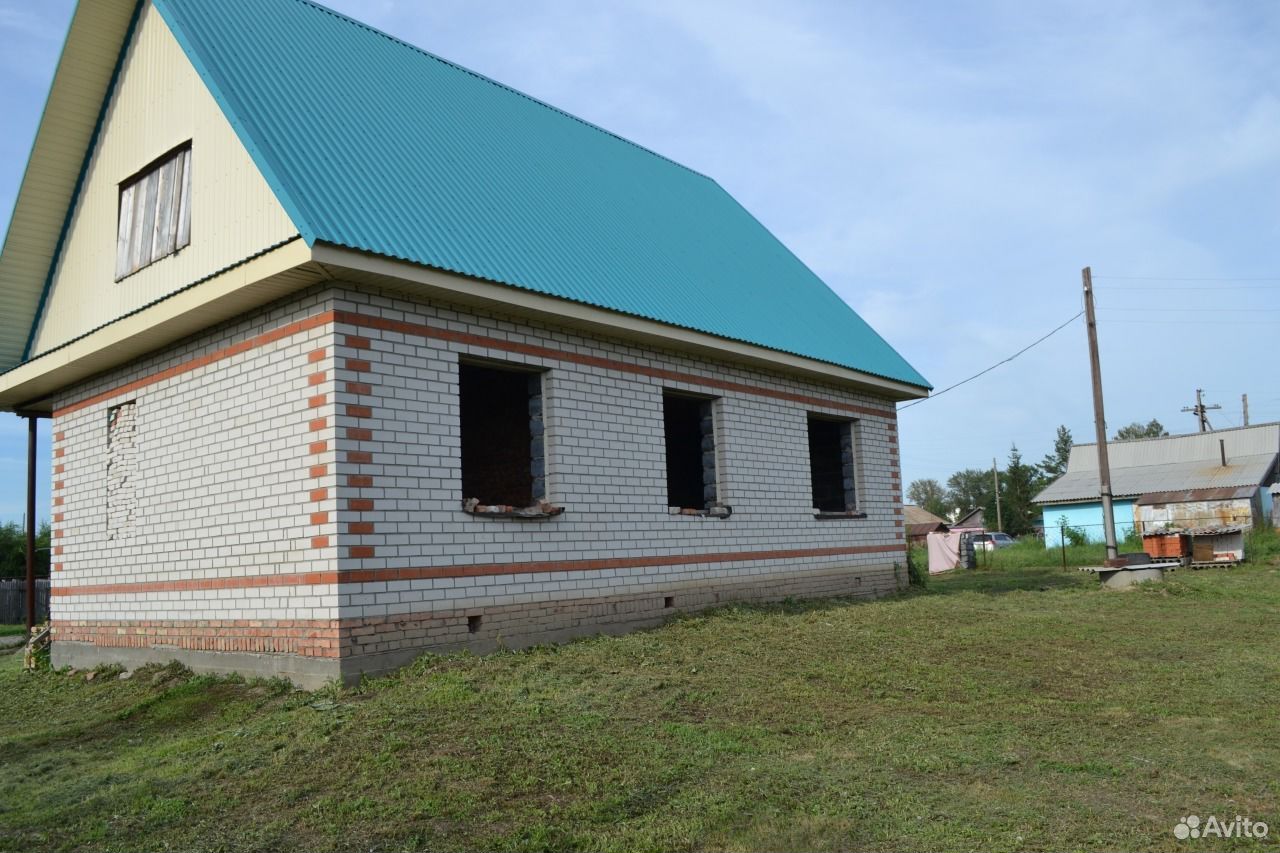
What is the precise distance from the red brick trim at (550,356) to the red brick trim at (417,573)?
1.94m

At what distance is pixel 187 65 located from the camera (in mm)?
10586

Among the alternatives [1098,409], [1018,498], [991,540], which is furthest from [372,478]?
[1018,498]

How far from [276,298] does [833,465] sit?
11.1 meters

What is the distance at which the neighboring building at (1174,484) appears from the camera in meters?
40.0

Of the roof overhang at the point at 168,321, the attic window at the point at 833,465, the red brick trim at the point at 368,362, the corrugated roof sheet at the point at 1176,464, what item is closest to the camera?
the roof overhang at the point at 168,321

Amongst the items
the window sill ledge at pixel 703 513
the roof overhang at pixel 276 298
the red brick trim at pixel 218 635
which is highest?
the roof overhang at pixel 276 298

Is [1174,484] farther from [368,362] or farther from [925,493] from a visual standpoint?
[925,493]

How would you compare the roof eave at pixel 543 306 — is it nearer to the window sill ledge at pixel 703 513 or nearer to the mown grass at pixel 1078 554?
the window sill ledge at pixel 703 513

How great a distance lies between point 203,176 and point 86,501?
497 cm

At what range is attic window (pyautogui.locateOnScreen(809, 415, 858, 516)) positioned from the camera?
1681 cm

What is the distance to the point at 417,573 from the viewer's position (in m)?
9.38

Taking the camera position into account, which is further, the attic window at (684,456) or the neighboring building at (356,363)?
the attic window at (684,456)

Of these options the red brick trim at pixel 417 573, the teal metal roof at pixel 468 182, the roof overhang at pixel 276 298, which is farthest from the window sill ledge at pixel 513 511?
the teal metal roof at pixel 468 182

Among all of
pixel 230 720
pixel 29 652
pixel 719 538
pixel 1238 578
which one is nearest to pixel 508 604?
pixel 230 720
